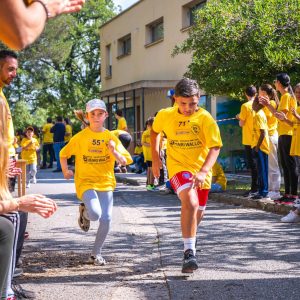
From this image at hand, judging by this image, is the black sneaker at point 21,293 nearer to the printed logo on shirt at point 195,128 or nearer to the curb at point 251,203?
the printed logo on shirt at point 195,128

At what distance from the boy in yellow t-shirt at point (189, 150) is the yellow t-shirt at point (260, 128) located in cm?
484

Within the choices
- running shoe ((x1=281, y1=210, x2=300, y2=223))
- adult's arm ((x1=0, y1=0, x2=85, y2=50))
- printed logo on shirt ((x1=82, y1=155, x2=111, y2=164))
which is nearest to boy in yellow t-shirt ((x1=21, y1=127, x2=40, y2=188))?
running shoe ((x1=281, y1=210, x2=300, y2=223))

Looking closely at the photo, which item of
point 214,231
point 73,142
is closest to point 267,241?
point 214,231

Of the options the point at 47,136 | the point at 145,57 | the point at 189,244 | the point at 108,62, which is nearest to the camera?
the point at 189,244

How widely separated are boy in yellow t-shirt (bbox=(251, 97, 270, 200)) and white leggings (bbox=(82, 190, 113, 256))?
498cm

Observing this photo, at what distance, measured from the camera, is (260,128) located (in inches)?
448

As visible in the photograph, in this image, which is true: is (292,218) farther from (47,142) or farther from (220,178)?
(47,142)

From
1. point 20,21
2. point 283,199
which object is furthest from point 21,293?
point 283,199

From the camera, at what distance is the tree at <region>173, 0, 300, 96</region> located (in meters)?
12.8

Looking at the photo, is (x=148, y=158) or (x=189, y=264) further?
(x=148, y=158)

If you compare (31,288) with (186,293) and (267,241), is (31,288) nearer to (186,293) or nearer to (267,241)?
(186,293)

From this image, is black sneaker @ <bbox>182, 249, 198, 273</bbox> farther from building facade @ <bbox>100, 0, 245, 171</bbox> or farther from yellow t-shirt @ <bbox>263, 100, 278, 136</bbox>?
building facade @ <bbox>100, 0, 245, 171</bbox>

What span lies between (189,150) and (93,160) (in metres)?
1.11

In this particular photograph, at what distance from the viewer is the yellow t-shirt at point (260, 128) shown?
37.3 ft
